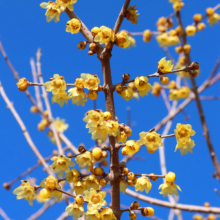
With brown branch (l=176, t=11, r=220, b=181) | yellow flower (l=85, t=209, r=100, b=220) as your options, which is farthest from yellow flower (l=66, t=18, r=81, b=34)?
brown branch (l=176, t=11, r=220, b=181)

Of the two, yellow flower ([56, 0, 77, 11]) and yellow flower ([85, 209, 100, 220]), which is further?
yellow flower ([56, 0, 77, 11])

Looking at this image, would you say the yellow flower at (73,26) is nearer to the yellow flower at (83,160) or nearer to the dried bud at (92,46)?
the dried bud at (92,46)

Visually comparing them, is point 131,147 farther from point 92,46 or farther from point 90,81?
point 92,46

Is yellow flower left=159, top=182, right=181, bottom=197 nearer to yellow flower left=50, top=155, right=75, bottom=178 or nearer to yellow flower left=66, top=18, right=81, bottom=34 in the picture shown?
yellow flower left=50, top=155, right=75, bottom=178

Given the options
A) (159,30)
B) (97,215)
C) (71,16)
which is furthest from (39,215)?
(159,30)

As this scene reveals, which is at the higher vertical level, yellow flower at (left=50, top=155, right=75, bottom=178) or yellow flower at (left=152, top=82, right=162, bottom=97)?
yellow flower at (left=152, top=82, right=162, bottom=97)

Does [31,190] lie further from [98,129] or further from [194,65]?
[194,65]
